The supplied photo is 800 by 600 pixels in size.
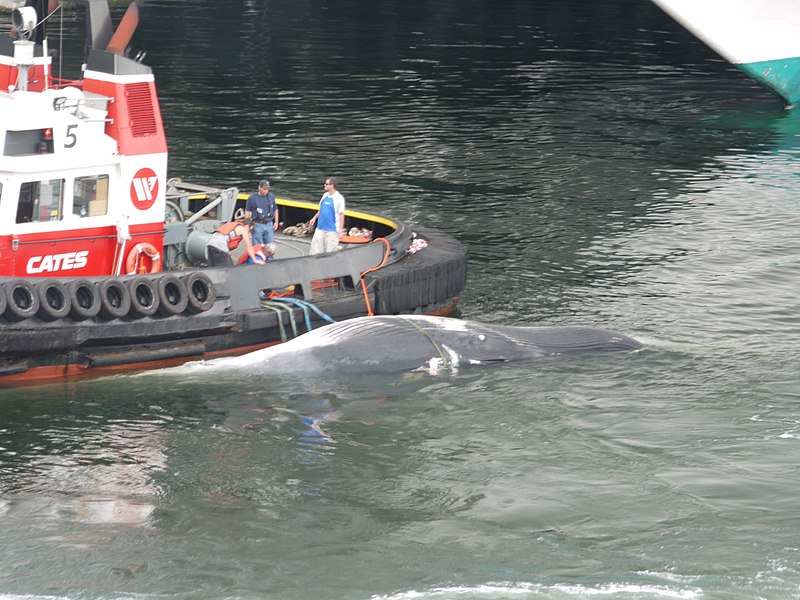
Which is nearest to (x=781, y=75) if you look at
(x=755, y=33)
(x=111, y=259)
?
(x=755, y=33)

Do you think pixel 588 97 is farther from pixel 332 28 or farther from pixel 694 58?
pixel 332 28

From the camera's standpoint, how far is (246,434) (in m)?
14.1

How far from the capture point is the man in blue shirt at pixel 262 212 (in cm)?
1722

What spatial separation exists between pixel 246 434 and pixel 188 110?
68.7 feet

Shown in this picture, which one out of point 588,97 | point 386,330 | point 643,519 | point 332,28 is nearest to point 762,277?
point 386,330

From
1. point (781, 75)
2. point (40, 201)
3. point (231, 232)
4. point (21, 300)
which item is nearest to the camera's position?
point (21, 300)

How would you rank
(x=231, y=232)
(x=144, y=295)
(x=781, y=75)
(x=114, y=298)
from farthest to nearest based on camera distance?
(x=781, y=75) → (x=231, y=232) → (x=144, y=295) → (x=114, y=298)

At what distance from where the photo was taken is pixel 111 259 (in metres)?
16.0

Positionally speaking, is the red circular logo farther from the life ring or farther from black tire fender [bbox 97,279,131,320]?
black tire fender [bbox 97,279,131,320]

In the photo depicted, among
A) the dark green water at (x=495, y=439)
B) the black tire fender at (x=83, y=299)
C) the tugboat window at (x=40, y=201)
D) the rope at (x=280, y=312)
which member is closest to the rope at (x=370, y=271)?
the rope at (x=280, y=312)

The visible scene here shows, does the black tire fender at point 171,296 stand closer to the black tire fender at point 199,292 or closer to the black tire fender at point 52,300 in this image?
the black tire fender at point 199,292

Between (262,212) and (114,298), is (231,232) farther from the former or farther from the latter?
(114,298)

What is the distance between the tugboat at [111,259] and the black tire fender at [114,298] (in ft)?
0.05

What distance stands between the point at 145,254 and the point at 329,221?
2.78 m
